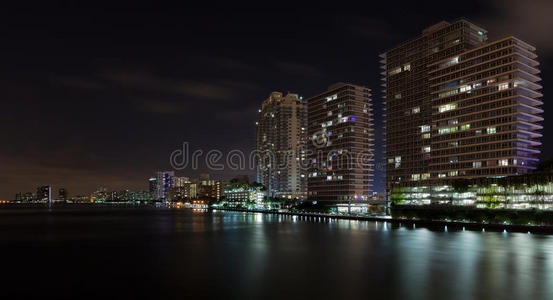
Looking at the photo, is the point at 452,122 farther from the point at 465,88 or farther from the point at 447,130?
the point at 465,88

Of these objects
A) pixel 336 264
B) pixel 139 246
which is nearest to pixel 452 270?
pixel 336 264

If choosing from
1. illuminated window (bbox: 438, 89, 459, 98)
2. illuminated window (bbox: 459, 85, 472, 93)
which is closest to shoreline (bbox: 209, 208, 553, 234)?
illuminated window (bbox: 459, 85, 472, 93)

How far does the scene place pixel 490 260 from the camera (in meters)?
64.3

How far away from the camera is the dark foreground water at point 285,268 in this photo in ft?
150

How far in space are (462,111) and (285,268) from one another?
124758 millimetres

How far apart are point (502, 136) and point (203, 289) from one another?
131 meters

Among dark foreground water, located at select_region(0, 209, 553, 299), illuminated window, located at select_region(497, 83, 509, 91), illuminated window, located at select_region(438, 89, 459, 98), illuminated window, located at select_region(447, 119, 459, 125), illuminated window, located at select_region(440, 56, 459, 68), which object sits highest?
illuminated window, located at select_region(440, 56, 459, 68)

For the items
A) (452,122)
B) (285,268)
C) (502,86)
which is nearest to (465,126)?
(452,122)

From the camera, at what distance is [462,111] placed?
158375mm

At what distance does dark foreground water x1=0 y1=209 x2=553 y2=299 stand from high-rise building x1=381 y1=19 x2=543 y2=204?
59844mm

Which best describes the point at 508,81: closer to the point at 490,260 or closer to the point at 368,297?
the point at 490,260

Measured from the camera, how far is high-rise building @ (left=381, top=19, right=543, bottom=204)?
14250 centimetres

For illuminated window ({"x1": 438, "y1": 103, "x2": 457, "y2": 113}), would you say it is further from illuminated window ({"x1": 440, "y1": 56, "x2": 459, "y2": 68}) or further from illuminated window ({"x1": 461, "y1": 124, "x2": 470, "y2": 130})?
illuminated window ({"x1": 440, "y1": 56, "x2": 459, "y2": 68})

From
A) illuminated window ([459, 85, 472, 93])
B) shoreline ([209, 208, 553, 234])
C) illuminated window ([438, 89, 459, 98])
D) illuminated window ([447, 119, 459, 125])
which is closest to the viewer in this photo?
shoreline ([209, 208, 553, 234])
